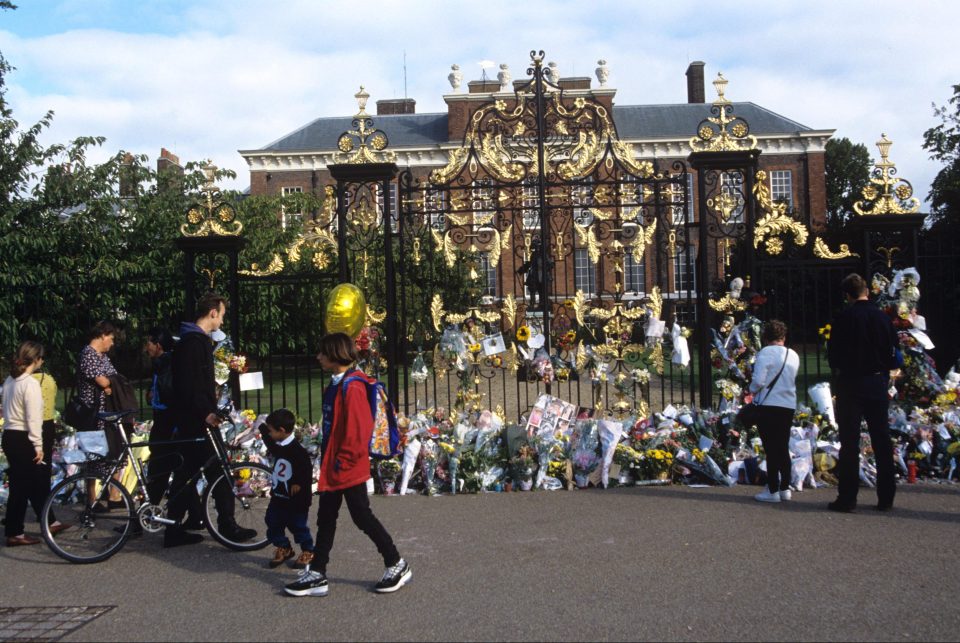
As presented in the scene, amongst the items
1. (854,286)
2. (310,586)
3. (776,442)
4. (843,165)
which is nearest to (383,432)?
(310,586)

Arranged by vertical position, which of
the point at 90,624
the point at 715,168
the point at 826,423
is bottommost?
the point at 90,624

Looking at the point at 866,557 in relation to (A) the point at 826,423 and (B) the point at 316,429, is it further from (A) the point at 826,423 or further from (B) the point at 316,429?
(B) the point at 316,429

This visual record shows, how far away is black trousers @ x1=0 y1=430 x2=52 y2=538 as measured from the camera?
20.9ft

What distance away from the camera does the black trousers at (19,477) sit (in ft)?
20.9

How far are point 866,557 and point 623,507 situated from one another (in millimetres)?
2012

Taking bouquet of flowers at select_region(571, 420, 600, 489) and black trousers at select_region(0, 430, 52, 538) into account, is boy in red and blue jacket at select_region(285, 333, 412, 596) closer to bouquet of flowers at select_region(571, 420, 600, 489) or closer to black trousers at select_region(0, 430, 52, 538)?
black trousers at select_region(0, 430, 52, 538)

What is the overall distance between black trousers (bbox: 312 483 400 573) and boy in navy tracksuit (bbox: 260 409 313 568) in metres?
0.30

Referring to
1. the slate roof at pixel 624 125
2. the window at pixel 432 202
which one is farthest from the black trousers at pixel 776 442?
the slate roof at pixel 624 125

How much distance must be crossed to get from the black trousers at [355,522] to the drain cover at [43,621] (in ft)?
3.98

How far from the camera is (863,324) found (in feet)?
21.8

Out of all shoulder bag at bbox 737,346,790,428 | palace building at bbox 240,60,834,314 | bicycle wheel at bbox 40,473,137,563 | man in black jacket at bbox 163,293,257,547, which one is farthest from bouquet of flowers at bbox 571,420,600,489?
palace building at bbox 240,60,834,314

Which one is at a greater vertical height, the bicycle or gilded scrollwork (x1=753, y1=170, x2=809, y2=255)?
gilded scrollwork (x1=753, y1=170, x2=809, y2=255)

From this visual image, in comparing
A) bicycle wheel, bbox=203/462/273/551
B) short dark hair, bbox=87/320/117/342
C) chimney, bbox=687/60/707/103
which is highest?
chimney, bbox=687/60/707/103

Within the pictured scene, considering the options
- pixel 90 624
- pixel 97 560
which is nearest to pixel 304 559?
pixel 90 624
